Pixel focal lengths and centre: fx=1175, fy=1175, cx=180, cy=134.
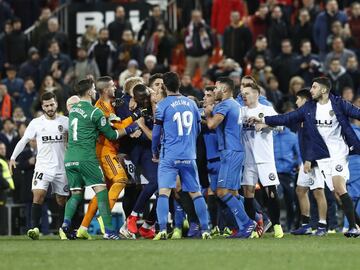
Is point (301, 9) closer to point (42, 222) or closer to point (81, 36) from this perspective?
point (81, 36)

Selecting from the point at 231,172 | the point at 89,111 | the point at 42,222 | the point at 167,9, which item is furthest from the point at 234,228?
the point at 167,9

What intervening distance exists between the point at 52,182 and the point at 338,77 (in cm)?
918

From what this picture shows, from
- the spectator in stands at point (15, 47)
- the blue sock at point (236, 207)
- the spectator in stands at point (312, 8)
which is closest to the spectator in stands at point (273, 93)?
the spectator in stands at point (312, 8)

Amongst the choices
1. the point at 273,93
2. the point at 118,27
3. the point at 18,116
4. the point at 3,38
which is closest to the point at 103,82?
the point at 273,93

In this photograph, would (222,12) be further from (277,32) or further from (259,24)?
(277,32)

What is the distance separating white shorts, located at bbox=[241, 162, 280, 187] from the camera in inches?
706

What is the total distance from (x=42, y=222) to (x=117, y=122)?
536 cm

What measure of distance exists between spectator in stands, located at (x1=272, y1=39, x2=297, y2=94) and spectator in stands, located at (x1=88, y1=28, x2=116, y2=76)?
4.23 meters

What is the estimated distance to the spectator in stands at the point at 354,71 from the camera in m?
25.5

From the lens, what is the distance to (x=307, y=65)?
25891 mm

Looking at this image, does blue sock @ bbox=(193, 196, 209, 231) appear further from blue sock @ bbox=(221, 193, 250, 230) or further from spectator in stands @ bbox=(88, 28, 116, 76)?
spectator in stands @ bbox=(88, 28, 116, 76)

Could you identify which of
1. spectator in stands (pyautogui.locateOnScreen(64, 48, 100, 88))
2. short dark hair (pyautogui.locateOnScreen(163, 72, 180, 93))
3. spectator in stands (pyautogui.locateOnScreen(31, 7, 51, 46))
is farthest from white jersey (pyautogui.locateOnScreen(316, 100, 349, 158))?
spectator in stands (pyautogui.locateOnScreen(31, 7, 51, 46))

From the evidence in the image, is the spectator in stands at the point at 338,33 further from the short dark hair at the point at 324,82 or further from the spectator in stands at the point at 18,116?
the short dark hair at the point at 324,82

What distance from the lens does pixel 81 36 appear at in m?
30.9
